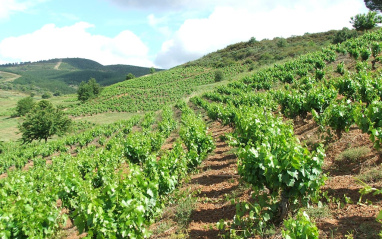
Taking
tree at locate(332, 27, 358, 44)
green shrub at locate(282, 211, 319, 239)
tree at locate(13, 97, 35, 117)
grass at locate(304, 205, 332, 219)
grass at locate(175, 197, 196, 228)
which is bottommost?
grass at locate(175, 197, 196, 228)

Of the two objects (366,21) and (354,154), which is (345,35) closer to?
(366,21)

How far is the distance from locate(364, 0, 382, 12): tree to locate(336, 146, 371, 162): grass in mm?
50968

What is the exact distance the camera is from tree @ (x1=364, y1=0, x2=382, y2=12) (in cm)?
4572

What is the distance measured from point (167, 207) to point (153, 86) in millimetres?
64914

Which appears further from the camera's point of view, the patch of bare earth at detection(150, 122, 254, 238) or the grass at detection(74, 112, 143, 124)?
the grass at detection(74, 112, 143, 124)

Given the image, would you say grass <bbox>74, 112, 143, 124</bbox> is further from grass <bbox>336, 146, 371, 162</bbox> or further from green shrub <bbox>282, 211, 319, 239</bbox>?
green shrub <bbox>282, 211, 319, 239</bbox>

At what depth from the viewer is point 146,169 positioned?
751cm

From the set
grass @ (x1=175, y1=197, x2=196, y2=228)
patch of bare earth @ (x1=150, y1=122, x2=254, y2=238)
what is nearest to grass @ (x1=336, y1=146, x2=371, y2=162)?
patch of bare earth @ (x1=150, y1=122, x2=254, y2=238)

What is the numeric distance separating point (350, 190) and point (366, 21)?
165 feet

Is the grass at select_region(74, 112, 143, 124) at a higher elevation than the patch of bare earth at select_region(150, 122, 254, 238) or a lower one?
higher

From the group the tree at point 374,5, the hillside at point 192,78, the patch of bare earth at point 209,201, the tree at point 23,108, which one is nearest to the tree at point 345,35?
the hillside at point 192,78

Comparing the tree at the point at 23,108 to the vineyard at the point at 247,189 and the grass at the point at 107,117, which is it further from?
the vineyard at the point at 247,189

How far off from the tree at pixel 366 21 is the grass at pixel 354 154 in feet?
151

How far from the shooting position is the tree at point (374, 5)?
45.7 metres
